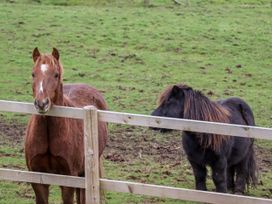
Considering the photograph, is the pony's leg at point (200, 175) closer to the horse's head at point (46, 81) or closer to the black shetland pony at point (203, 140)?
the black shetland pony at point (203, 140)

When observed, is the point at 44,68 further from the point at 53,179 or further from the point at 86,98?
the point at 86,98

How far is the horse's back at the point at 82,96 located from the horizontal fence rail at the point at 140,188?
1225 millimetres

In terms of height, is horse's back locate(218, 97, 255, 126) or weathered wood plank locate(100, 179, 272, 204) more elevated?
horse's back locate(218, 97, 255, 126)

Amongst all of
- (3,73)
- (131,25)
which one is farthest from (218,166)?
(131,25)

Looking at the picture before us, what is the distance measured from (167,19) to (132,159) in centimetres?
1058

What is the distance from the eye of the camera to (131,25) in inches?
760

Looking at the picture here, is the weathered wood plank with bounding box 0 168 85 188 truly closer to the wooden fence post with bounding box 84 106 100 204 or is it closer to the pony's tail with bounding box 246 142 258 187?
the wooden fence post with bounding box 84 106 100 204

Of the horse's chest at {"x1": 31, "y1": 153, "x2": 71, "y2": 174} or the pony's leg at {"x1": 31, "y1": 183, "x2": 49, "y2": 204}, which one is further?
the pony's leg at {"x1": 31, "y1": 183, "x2": 49, "y2": 204}

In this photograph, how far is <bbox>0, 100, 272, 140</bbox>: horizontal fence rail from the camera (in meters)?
6.22

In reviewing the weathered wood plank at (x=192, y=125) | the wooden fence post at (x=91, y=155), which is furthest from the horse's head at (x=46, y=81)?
the weathered wood plank at (x=192, y=125)


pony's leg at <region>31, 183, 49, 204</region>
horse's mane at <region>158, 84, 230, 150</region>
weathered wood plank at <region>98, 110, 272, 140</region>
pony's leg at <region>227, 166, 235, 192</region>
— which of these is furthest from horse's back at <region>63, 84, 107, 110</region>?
pony's leg at <region>227, 166, 235, 192</region>

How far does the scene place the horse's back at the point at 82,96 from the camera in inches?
317

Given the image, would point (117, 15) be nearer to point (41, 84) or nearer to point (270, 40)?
point (270, 40)

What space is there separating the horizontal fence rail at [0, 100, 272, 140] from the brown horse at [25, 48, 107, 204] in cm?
16
